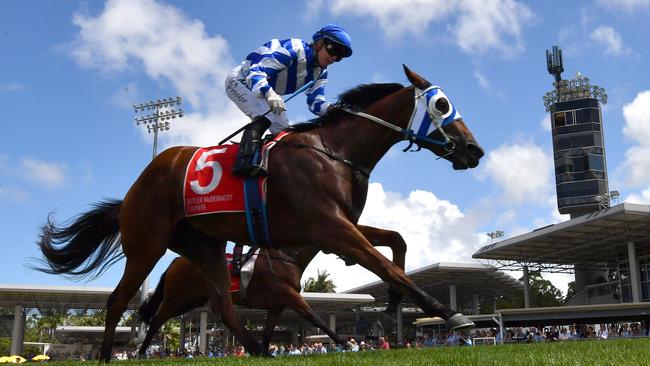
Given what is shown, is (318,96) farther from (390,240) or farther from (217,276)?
(217,276)

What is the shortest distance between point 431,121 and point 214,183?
2.20 metres

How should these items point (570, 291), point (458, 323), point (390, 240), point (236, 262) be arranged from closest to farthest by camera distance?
1. point (458, 323)
2. point (390, 240)
3. point (236, 262)
4. point (570, 291)

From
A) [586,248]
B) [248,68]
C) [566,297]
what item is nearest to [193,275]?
Result: [248,68]

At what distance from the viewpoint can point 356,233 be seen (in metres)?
5.24

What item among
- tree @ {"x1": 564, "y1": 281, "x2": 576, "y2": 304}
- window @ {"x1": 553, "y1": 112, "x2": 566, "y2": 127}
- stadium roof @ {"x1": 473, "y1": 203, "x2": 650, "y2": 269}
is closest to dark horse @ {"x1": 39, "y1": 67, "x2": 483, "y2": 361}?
stadium roof @ {"x1": 473, "y1": 203, "x2": 650, "y2": 269}

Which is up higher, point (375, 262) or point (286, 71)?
point (286, 71)

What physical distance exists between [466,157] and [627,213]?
3358 centimetres

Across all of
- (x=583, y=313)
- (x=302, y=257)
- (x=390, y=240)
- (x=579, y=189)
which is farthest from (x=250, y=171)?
(x=579, y=189)

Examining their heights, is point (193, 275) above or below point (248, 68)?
below

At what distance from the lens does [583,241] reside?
145 ft

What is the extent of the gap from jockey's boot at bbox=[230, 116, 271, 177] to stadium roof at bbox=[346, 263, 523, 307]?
134 ft

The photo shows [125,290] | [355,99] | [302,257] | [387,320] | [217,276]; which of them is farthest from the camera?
[302,257]

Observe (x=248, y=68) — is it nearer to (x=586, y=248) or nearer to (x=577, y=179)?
(x=586, y=248)

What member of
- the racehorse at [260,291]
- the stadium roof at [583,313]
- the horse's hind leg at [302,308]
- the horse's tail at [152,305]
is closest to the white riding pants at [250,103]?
the racehorse at [260,291]
